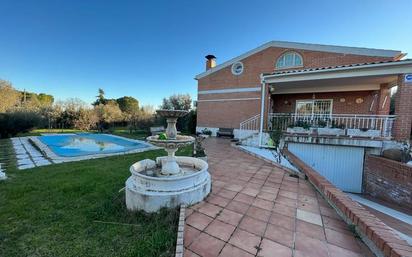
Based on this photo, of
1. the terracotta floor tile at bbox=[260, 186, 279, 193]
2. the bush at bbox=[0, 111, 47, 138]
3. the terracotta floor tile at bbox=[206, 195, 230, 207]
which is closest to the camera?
the terracotta floor tile at bbox=[206, 195, 230, 207]

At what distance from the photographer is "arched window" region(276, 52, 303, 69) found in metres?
11.8

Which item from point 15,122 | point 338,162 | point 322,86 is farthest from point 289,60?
point 15,122

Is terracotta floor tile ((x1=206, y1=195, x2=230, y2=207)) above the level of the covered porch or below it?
below

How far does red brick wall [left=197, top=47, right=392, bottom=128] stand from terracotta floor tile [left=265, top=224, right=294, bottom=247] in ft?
35.0

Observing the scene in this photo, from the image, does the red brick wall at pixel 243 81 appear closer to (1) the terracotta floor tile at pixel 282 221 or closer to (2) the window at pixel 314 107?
(2) the window at pixel 314 107

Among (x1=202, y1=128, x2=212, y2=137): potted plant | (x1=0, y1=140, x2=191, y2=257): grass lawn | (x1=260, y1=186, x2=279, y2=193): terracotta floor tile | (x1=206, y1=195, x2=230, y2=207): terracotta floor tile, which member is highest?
(x1=202, y1=128, x2=212, y2=137): potted plant

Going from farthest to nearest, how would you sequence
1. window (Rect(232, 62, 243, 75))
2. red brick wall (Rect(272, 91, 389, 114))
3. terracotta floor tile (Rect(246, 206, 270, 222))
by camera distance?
window (Rect(232, 62, 243, 75)), red brick wall (Rect(272, 91, 389, 114)), terracotta floor tile (Rect(246, 206, 270, 222))

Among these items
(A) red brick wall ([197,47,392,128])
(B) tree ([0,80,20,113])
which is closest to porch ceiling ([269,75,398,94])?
(A) red brick wall ([197,47,392,128])

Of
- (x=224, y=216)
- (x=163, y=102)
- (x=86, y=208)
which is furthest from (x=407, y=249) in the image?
(x=163, y=102)

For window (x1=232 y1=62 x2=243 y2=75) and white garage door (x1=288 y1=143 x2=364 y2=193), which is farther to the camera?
window (x1=232 y1=62 x2=243 y2=75)

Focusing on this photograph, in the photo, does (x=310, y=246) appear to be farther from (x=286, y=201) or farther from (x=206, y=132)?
(x=206, y=132)

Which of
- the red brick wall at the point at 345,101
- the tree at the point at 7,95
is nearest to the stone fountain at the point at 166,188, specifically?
the red brick wall at the point at 345,101

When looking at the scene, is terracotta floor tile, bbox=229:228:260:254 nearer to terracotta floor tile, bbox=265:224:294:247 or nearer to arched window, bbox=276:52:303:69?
terracotta floor tile, bbox=265:224:294:247

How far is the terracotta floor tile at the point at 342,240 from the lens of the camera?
220cm
